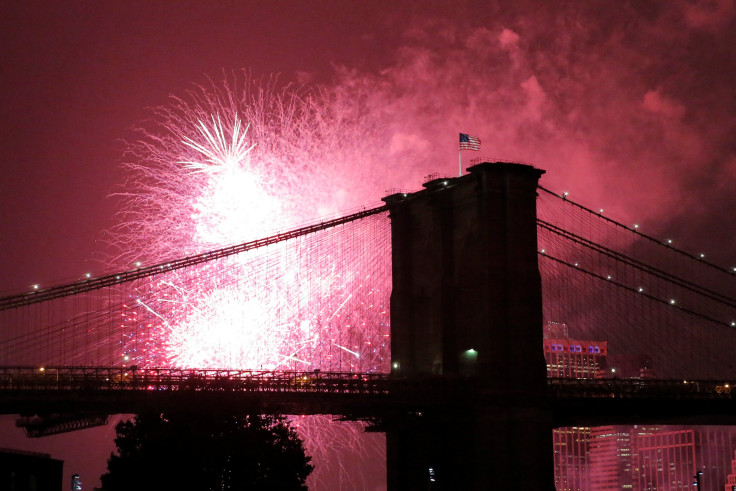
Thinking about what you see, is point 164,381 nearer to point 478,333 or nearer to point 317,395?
point 317,395

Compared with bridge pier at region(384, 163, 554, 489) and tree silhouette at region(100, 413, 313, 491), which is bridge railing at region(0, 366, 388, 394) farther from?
bridge pier at region(384, 163, 554, 489)

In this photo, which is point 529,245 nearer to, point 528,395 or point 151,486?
point 528,395

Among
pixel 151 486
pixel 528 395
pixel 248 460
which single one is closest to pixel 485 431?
pixel 528 395

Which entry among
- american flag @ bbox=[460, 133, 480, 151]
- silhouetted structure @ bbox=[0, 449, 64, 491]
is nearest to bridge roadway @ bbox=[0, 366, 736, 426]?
silhouetted structure @ bbox=[0, 449, 64, 491]

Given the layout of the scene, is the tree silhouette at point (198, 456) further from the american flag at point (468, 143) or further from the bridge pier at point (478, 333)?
the american flag at point (468, 143)

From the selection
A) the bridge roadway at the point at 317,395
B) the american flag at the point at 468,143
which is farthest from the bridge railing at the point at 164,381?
the american flag at the point at 468,143

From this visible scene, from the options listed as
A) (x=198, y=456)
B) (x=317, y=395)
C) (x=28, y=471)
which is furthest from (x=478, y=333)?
(x=28, y=471)
